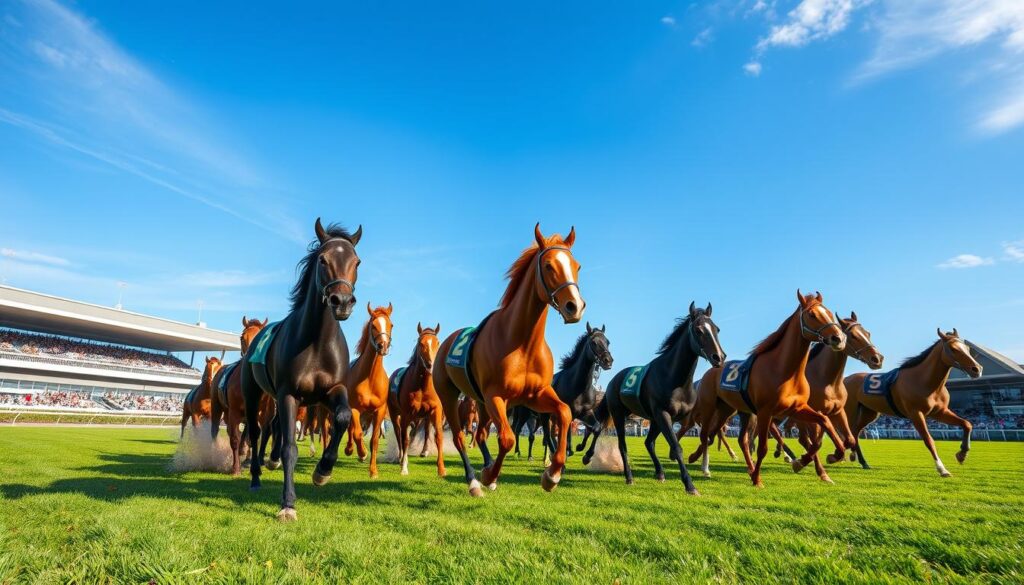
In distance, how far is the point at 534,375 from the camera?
6.02 metres

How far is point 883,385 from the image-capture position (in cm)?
1216

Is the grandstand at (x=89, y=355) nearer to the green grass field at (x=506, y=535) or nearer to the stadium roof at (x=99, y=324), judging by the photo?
the stadium roof at (x=99, y=324)

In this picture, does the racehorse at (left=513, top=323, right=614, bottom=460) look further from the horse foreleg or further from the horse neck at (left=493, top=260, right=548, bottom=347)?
the horse foreleg

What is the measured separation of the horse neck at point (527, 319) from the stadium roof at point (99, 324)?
6733cm

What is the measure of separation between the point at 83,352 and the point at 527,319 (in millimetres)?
74957

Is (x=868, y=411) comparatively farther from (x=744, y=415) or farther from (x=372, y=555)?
(x=372, y=555)

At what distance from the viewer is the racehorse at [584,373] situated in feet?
37.1

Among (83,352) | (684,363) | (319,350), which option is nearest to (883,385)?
(684,363)

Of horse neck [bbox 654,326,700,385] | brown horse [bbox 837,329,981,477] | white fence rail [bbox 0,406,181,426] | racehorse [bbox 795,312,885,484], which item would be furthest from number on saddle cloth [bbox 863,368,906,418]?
white fence rail [bbox 0,406,181,426]

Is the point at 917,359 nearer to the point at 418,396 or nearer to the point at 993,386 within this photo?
the point at 418,396

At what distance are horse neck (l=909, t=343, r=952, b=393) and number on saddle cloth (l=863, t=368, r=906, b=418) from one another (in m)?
0.59

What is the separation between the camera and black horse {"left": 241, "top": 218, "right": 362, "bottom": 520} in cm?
537

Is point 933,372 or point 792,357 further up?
point 933,372

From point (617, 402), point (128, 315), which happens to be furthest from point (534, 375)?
point (128, 315)
